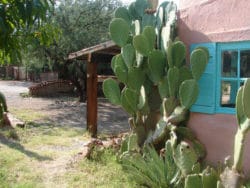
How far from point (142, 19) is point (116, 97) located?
161 cm

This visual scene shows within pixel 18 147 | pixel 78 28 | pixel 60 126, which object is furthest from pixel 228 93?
pixel 78 28

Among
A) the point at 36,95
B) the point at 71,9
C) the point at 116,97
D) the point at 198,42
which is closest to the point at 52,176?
the point at 116,97

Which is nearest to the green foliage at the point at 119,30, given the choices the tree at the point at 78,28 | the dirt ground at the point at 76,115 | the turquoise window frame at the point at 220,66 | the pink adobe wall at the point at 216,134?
the turquoise window frame at the point at 220,66

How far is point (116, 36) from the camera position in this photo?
6.02 metres

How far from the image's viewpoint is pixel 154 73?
557 centimetres

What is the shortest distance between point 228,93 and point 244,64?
517 millimetres

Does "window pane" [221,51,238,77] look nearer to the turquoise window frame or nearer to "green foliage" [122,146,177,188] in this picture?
the turquoise window frame

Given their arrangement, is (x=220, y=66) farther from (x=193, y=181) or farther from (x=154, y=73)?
(x=193, y=181)

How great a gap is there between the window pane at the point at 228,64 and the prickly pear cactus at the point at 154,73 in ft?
1.62

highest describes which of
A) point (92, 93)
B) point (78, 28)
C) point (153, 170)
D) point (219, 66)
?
point (78, 28)

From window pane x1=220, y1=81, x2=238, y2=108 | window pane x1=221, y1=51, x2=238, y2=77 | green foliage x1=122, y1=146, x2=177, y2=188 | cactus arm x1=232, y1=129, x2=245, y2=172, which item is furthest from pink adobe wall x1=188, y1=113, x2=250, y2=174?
cactus arm x1=232, y1=129, x2=245, y2=172

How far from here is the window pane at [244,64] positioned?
5.16 m

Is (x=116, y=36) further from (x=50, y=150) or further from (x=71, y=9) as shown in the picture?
(x=71, y=9)

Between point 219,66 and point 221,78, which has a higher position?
point 219,66
